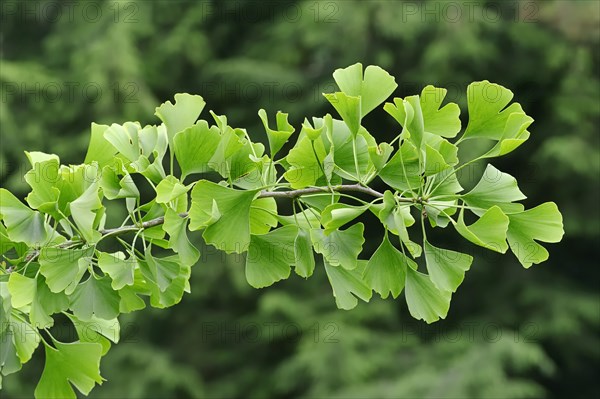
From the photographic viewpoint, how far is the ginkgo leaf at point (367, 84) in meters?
0.72

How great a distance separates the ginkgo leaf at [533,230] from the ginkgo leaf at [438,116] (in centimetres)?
10

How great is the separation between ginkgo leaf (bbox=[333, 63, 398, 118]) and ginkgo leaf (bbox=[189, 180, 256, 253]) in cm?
14

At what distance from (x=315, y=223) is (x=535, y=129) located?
4.44 m

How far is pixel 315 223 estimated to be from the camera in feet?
2.33

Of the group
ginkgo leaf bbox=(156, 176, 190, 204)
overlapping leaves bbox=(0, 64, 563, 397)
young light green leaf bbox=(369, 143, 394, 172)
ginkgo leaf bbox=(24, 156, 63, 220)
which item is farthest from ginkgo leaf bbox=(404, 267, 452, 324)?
ginkgo leaf bbox=(24, 156, 63, 220)

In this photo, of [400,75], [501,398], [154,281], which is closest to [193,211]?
[154,281]

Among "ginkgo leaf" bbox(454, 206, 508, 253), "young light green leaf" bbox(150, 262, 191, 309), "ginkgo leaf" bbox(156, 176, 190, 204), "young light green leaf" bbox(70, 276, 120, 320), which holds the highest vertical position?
"ginkgo leaf" bbox(156, 176, 190, 204)

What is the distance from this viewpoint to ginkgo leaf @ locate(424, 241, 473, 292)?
25.4 inches

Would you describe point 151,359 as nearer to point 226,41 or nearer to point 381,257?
point 226,41

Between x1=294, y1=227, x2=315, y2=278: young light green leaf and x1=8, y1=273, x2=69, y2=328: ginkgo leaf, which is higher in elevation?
x1=294, y1=227, x2=315, y2=278: young light green leaf

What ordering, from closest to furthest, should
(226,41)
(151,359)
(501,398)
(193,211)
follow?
(193,211) < (501,398) < (151,359) < (226,41)

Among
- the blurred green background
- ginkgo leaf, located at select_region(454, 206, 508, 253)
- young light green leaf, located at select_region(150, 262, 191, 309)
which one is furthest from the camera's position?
the blurred green background

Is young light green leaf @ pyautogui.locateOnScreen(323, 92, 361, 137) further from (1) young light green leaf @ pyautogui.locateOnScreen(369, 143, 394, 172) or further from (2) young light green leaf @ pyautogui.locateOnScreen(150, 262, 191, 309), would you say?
(2) young light green leaf @ pyautogui.locateOnScreen(150, 262, 191, 309)

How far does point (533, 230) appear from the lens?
0.67 metres
